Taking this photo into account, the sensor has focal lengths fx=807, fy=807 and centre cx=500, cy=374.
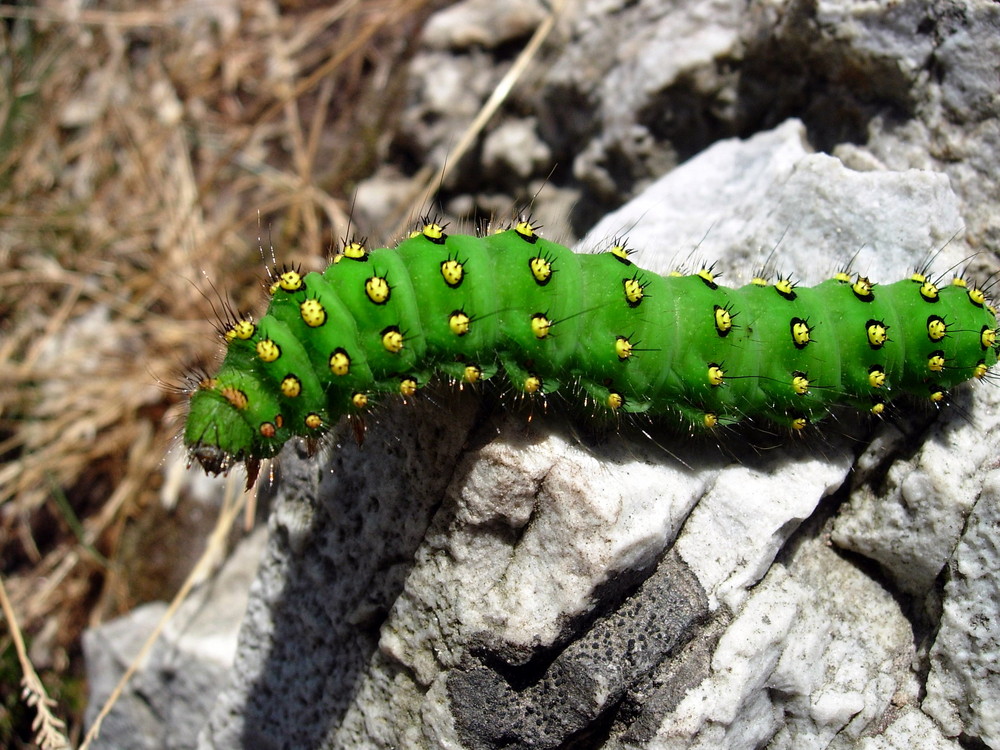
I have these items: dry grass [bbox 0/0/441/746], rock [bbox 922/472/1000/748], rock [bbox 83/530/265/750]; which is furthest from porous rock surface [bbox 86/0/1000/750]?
dry grass [bbox 0/0/441/746]

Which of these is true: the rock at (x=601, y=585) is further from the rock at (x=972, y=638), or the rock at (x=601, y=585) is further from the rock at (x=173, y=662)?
the rock at (x=173, y=662)

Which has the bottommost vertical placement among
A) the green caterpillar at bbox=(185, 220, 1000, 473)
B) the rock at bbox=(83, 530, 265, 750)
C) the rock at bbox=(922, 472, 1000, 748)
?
the rock at bbox=(83, 530, 265, 750)

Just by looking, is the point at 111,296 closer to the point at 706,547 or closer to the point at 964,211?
the point at 706,547

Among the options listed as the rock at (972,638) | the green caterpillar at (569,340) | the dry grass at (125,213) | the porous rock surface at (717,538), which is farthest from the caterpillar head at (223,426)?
the rock at (972,638)

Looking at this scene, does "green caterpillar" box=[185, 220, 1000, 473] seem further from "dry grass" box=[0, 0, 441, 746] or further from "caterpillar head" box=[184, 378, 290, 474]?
"dry grass" box=[0, 0, 441, 746]

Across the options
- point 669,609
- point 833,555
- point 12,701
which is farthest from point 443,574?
point 12,701

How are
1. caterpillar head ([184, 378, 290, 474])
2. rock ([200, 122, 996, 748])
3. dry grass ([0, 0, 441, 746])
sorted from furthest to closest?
dry grass ([0, 0, 441, 746])
rock ([200, 122, 996, 748])
caterpillar head ([184, 378, 290, 474])

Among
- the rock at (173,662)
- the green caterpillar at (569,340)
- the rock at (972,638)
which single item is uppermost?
the green caterpillar at (569,340)

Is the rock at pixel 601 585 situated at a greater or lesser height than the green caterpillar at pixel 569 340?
lesser
